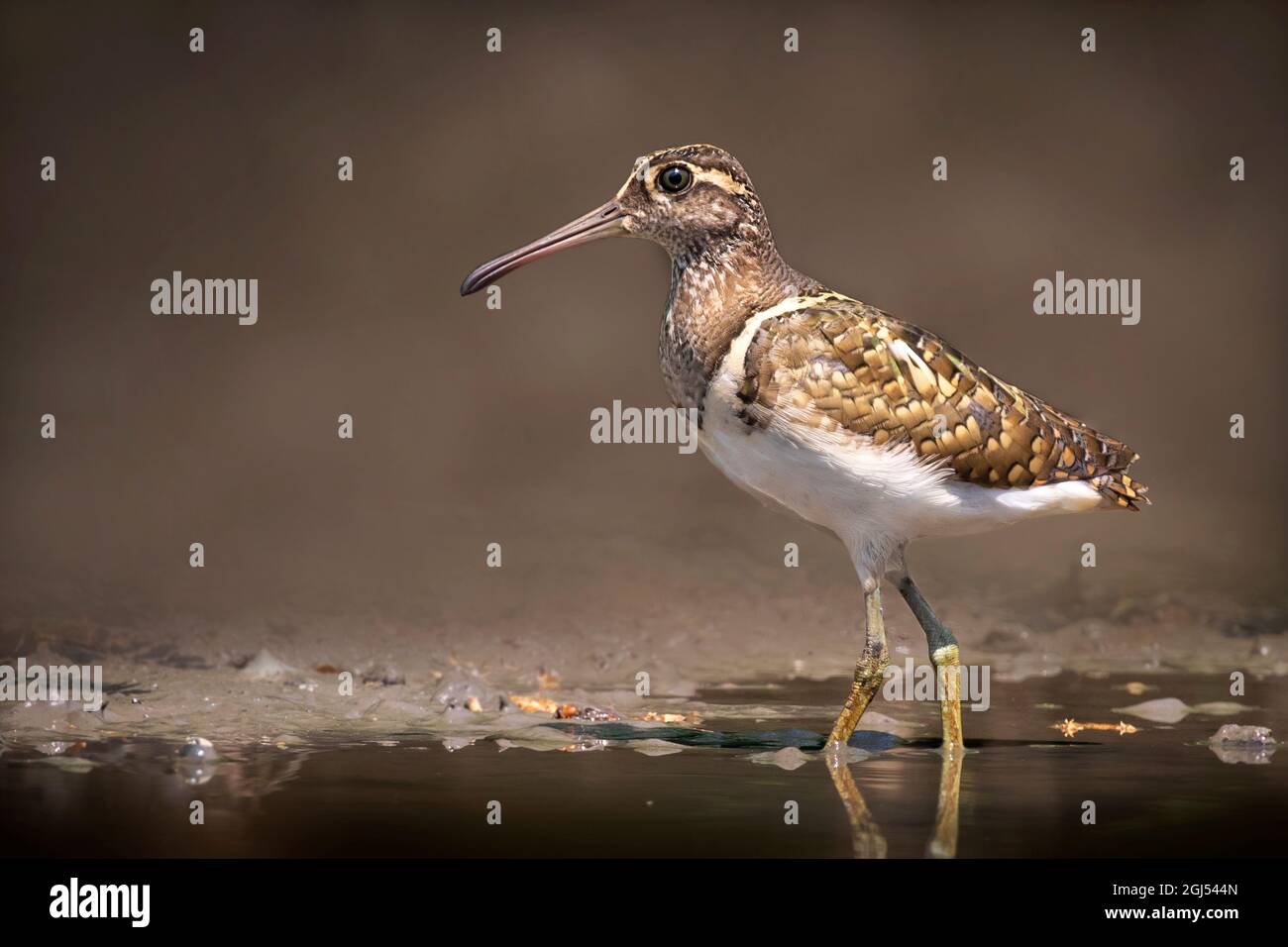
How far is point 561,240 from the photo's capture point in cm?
988

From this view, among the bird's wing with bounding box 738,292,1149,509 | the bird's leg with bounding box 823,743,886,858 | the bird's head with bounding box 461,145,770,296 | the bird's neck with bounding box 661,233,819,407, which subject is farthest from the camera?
the bird's head with bounding box 461,145,770,296

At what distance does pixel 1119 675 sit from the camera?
12.1 m

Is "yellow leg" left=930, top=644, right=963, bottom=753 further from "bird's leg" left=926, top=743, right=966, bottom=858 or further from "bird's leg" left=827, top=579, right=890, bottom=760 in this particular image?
"bird's leg" left=827, top=579, right=890, bottom=760

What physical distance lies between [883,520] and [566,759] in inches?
75.6

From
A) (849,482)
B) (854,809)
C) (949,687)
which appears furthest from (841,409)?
(854,809)

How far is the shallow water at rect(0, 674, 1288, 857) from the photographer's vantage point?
7.58 m

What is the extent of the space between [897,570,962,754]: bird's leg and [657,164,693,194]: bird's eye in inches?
87.2

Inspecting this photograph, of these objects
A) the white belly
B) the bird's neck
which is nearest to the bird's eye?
the bird's neck

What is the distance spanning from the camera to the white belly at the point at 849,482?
893cm

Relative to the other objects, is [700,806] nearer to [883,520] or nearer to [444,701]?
[883,520]

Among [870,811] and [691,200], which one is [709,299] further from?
[870,811]

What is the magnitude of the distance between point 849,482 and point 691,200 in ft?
5.42

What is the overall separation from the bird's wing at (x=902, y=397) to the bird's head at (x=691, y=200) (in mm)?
545

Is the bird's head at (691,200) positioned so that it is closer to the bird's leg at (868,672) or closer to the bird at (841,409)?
the bird at (841,409)
